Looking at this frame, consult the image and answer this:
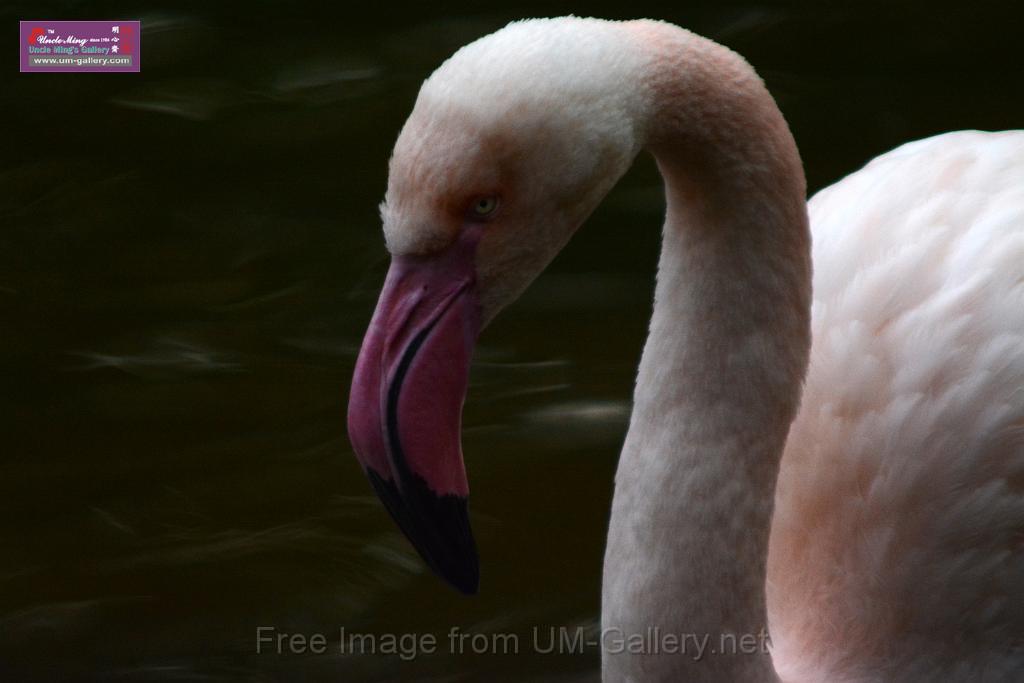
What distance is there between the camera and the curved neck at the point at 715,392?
9.76 ft

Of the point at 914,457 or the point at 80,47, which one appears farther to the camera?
the point at 80,47

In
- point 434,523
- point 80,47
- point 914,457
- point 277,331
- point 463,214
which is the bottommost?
point 277,331

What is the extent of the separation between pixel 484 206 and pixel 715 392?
69 cm

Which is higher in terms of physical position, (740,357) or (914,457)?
(740,357)

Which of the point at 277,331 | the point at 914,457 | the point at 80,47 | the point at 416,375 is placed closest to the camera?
the point at 416,375

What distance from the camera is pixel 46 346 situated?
588 cm

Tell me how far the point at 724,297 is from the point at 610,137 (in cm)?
49

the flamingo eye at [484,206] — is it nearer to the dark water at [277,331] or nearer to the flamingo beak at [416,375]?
the flamingo beak at [416,375]

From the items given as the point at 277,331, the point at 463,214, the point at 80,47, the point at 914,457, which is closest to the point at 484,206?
the point at 463,214

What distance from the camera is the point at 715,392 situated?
3160 mm

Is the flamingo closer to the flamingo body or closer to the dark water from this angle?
the flamingo body

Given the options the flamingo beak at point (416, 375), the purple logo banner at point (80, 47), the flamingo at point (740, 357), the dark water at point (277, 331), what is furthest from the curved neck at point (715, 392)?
the purple logo banner at point (80, 47)

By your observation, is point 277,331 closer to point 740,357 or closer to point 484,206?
point 740,357

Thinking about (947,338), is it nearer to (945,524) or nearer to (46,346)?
(945,524)
